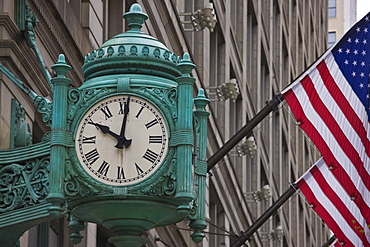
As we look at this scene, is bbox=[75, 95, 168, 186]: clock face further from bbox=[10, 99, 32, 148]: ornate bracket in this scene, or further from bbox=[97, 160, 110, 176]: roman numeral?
bbox=[10, 99, 32, 148]: ornate bracket

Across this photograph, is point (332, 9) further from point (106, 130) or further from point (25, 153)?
point (106, 130)

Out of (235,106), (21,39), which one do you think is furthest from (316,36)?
(21,39)

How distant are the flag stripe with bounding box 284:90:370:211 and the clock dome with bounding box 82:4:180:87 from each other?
9.47m

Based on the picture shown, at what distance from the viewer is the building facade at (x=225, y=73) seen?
13953 mm

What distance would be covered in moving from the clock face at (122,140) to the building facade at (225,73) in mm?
3518

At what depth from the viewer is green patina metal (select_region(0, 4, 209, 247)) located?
8070 millimetres

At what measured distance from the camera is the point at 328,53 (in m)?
18.0

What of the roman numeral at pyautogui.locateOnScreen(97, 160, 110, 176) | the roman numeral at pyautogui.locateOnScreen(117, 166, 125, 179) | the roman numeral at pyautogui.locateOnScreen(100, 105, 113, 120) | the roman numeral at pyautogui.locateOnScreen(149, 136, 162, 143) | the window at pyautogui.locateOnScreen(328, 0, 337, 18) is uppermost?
the window at pyautogui.locateOnScreen(328, 0, 337, 18)

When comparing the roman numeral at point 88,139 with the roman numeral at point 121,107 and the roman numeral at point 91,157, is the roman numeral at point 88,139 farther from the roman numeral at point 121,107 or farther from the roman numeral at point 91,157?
the roman numeral at point 121,107

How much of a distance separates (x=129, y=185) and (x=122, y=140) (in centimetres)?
36

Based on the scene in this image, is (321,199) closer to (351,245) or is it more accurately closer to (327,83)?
(351,245)

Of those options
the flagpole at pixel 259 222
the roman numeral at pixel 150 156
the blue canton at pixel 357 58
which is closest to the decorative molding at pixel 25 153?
the roman numeral at pixel 150 156

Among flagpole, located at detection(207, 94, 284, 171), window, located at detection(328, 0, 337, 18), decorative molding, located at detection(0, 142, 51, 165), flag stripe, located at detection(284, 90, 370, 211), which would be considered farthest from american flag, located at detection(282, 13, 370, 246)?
window, located at detection(328, 0, 337, 18)

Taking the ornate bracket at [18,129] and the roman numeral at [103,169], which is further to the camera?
the ornate bracket at [18,129]
